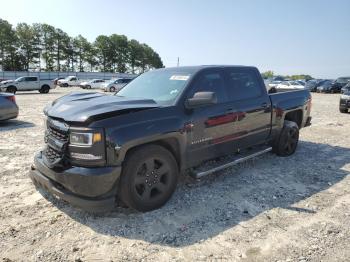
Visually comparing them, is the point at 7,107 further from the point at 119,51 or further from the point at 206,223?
the point at 119,51

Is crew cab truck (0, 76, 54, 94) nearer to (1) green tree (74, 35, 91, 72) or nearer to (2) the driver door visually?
(2) the driver door

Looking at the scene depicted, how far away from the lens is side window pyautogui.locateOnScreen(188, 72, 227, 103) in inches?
180

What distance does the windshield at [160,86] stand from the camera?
14.5 feet

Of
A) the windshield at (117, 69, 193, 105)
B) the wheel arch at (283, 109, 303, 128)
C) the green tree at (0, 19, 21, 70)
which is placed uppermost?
the green tree at (0, 19, 21, 70)

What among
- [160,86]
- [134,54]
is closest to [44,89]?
[160,86]

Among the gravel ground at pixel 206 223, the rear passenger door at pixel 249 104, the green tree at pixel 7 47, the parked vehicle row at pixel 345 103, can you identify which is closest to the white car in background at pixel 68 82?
the green tree at pixel 7 47

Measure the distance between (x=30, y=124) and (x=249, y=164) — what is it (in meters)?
7.82

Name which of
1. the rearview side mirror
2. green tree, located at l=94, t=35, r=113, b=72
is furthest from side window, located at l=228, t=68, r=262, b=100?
green tree, located at l=94, t=35, r=113, b=72

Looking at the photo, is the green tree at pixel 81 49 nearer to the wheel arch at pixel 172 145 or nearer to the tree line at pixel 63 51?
the tree line at pixel 63 51

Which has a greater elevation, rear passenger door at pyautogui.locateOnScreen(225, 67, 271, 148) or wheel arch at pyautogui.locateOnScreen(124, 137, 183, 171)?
rear passenger door at pyautogui.locateOnScreen(225, 67, 271, 148)

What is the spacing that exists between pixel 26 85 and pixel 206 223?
30.8 meters

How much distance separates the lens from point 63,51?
299ft

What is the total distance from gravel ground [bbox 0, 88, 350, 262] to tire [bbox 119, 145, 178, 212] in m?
0.18

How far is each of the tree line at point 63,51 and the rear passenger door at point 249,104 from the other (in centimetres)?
8604
